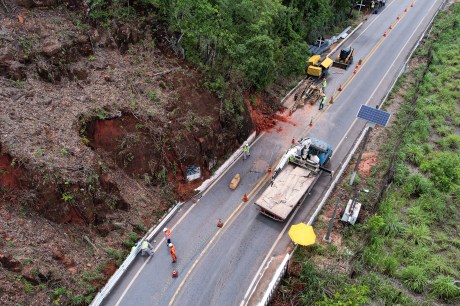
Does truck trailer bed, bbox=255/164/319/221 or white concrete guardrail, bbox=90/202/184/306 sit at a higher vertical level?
truck trailer bed, bbox=255/164/319/221

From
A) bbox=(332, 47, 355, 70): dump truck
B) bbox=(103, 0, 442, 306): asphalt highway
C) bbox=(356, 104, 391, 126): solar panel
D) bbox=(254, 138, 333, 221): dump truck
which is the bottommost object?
bbox=(103, 0, 442, 306): asphalt highway

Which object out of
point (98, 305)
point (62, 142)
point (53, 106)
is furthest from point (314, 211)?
point (53, 106)

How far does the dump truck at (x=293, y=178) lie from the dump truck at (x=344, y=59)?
16.5 meters

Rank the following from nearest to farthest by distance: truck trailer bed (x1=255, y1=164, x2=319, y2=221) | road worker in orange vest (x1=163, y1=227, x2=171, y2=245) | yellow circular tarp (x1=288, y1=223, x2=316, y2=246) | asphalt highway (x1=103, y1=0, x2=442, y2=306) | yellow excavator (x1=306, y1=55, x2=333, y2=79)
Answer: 1. asphalt highway (x1=103, y1=0, x2=442, y2=306)
2. yellow circular tarp (x1=288, y1=223, x2=316, y2=246)
3. road worker in orange vest (x1=163, y1=227, x2=171, y2=245)
4. truck trailer bed (x1=255, y1=164, x2=319, y2=221)
5. yellow excavator (x1=306, y1=55, x2=333, y2=79)

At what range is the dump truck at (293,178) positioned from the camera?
21859mm

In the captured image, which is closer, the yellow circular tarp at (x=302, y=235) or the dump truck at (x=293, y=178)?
the yellow circular tarp at (x=302, y=235)

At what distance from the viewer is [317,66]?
120 feet

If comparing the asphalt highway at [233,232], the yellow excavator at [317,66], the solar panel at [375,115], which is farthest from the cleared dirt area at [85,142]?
the yellow excavator at [317,66]

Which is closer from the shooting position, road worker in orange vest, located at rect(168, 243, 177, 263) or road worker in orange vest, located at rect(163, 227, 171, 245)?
road worker in orange vest, located at rect(168, 243, 177, 263)

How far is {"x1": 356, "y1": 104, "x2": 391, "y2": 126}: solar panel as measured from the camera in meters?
21.9

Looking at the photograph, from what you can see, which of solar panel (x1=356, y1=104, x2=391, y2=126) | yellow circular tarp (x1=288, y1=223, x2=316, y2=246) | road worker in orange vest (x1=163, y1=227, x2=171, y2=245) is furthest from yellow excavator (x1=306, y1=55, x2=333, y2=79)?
road worker in orange vest (x1=163, y1=227, x2=171, y2=245)

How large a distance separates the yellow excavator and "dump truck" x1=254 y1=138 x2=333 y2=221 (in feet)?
41.3

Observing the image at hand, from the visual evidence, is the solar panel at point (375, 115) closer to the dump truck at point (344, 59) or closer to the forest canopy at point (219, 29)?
the forest canopy at point (219, 29)

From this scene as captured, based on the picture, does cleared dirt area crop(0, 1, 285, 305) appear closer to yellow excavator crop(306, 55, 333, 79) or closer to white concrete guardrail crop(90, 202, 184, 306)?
white concrete guardrail crop(90, 202, 184, 306)
